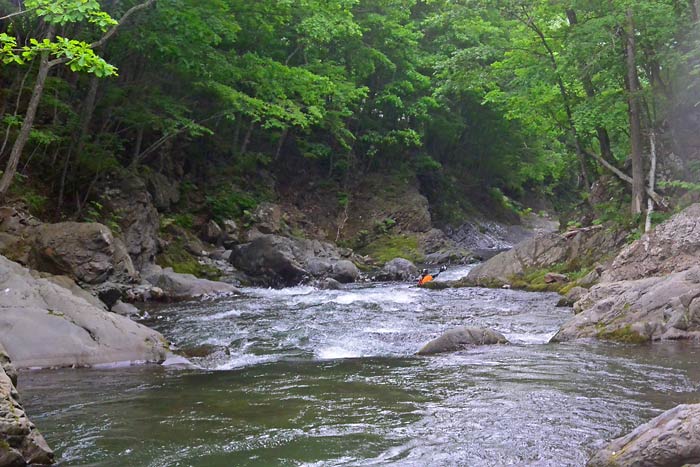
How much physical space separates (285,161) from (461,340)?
24.3 metres

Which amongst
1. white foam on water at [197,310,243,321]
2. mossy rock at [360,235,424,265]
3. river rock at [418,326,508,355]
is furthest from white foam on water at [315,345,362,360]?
mossy rock at [360,235,424,265]

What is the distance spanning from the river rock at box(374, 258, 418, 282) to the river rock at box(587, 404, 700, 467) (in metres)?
18.5

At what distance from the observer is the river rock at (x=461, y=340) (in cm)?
1061

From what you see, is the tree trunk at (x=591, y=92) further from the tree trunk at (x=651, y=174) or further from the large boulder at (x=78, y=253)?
the large boulder at (x=78, y=253)

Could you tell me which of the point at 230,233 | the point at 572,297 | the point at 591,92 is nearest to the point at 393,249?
the point at 230,233

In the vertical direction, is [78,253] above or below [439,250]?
above

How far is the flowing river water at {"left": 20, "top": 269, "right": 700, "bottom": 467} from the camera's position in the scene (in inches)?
224

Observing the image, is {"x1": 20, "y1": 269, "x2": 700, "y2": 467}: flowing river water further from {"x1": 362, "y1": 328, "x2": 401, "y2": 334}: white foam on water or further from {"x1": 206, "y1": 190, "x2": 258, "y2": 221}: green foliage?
{"x1": 206, "y1": 190, "x2": 258, "y2": 221}: green foliage

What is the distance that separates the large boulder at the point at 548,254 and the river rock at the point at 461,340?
28.4ft

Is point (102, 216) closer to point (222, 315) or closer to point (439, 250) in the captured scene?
point (222, 315)

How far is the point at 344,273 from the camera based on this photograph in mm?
22875

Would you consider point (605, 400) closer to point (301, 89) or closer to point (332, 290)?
point (332, 290)

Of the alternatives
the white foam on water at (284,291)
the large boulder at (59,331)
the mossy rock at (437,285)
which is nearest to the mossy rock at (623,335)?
the large boulder at (59,331)

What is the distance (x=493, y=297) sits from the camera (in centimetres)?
1761
